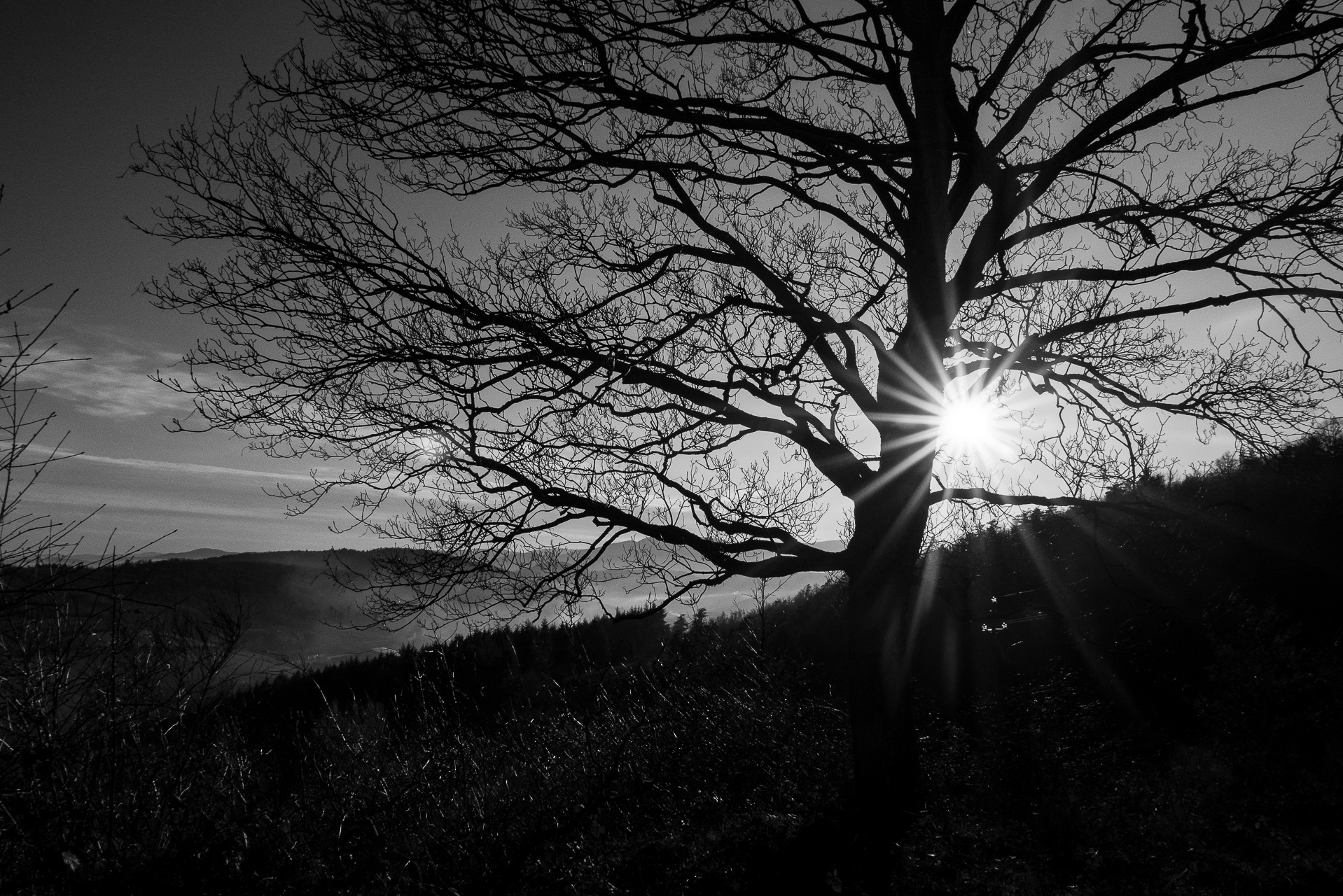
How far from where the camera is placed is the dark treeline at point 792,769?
13.3 feet

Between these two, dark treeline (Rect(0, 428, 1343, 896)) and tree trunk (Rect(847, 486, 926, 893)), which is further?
tree trunk (Rect(847, 486, 926, 893))

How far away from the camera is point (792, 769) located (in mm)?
7598

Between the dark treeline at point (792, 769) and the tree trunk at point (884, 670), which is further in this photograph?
the tree trunk at point (884, 670)

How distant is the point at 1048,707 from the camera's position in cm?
984

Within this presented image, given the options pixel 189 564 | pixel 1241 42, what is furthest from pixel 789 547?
pixel 189 564

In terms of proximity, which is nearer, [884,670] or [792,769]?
[884,670]

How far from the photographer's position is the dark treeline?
4.07 meters

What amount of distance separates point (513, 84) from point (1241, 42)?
4.53m

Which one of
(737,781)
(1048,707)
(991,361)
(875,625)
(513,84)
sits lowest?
(737,781)

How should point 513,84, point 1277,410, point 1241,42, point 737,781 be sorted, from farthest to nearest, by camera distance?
1. point 737,781
2. point 1277,410
3. point 513,84
4. point 1241,42

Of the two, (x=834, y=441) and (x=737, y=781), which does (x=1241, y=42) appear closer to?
(x=834, y=441)

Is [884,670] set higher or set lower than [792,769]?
higher

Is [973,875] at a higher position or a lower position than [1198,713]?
lower

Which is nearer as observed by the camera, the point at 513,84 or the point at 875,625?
the point at 513,84
